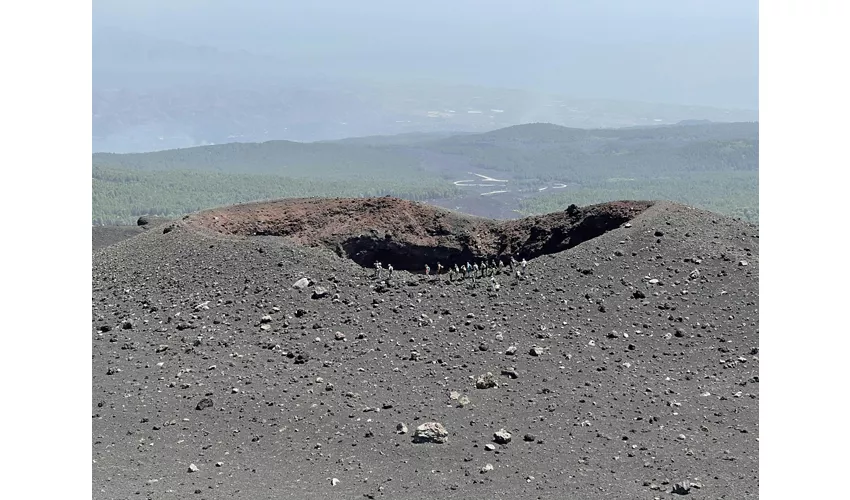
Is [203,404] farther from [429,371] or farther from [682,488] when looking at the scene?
[682,488]

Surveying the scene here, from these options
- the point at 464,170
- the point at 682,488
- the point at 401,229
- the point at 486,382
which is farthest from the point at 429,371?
the point at 464,170

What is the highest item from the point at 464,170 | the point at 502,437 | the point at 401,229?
the point at 464,170

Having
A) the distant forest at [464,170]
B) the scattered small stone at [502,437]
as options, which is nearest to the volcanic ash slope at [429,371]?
the scattered small stone at [502,437]

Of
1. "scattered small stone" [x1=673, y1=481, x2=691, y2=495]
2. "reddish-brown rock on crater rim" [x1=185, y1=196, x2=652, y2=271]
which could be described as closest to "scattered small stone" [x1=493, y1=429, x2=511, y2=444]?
"scattered small stone" [x1=673, y1=481, x2=691, y2=495]

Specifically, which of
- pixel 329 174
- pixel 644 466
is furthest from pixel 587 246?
pixel 329 174

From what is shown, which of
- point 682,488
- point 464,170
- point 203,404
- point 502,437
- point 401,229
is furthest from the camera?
point 464,170

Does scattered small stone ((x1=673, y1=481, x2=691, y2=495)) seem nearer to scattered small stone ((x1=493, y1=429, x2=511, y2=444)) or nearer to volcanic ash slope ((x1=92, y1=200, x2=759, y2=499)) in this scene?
volcanic ash slope ((x1=92, y1=200, x2=759, y2=499))

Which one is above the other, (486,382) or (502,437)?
(486,382)

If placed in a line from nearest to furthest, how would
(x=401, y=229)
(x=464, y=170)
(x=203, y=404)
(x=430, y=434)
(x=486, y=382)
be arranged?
1. (x=430, y=434)
2. (x=203, y=404)
3. (x=486, y=382)
4. (x=401, y=229)
5. (x=464, y=170)
